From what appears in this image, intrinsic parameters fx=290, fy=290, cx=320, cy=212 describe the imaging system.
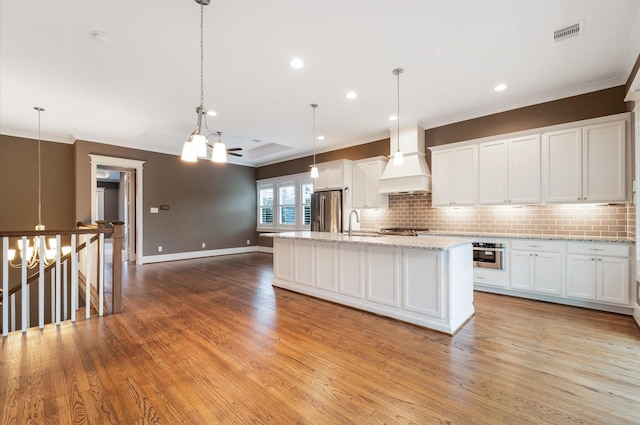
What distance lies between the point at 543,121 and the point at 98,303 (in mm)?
6298

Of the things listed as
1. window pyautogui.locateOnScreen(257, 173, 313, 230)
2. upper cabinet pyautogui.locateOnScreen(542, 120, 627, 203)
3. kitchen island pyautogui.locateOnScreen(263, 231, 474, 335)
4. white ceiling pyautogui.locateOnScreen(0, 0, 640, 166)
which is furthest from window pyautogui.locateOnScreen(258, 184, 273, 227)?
upper cabinet pyautogui.locateOnScreen(542, 120, 627, 203)

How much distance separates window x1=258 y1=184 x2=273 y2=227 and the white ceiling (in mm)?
3889

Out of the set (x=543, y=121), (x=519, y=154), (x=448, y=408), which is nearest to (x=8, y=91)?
(x=448, y=408)

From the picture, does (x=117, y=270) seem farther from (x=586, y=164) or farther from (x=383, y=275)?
(x=586, y=164)

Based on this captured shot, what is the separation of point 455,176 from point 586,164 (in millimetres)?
1595

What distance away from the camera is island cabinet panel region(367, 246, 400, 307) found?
320cm

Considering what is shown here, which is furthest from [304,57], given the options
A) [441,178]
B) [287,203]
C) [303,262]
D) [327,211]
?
[287,203]

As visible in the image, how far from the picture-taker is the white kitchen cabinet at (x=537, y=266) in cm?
372

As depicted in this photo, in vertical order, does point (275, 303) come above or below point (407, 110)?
below

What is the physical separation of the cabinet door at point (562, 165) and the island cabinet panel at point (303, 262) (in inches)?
132

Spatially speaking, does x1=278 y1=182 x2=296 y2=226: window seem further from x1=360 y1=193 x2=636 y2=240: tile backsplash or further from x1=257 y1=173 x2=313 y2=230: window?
x1=360 y1=193 x2=636 y2=240: tile backsplash

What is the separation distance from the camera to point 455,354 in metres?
2.42

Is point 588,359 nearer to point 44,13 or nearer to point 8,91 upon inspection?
point 44,13

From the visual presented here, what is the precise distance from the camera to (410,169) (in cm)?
508
